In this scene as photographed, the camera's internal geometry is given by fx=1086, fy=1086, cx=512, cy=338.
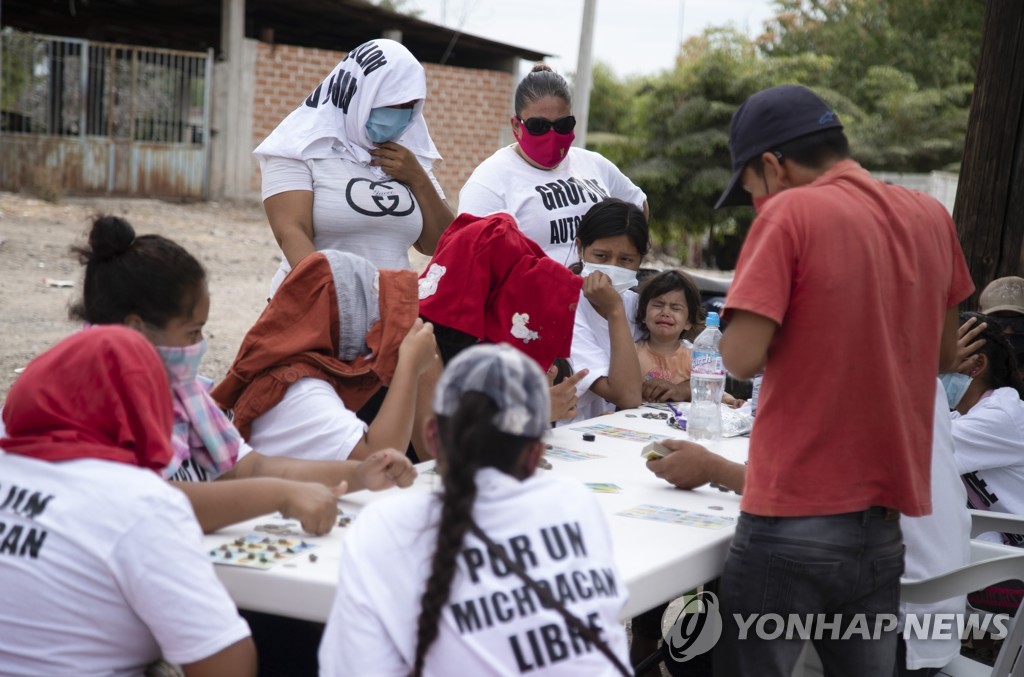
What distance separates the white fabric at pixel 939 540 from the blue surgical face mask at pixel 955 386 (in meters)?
0.92

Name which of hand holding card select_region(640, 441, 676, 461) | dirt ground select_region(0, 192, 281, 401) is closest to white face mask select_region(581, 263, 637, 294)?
hand holding card select_region(640, 441, 676, 461)

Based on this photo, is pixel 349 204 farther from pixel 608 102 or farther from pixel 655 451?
pixel 608 102

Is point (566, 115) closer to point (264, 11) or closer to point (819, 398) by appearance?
point (819, 398)

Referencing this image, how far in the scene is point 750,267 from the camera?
2033 millimetres

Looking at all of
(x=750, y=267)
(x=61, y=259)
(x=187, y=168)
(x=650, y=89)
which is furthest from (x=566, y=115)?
(x=650, y=89)

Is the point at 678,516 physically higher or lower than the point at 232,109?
lower

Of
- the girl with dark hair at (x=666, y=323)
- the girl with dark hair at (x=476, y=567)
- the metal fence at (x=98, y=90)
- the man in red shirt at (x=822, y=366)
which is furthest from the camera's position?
the metal fence at (x=98, y=90)

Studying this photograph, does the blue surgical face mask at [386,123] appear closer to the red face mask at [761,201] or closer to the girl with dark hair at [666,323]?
the girl with dark hair at [666,323]

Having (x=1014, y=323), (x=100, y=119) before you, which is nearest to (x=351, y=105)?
(x=1014, y=323)

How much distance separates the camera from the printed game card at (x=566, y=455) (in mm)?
2926

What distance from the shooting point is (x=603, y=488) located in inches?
104

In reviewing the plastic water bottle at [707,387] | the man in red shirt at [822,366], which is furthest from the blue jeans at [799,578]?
the plastic water bottle at [707,387]

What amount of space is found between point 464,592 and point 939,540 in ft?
4.71
